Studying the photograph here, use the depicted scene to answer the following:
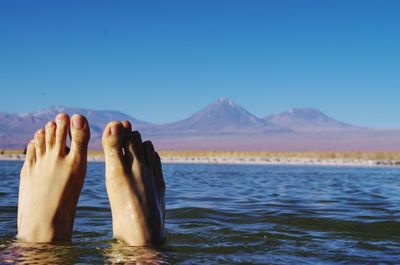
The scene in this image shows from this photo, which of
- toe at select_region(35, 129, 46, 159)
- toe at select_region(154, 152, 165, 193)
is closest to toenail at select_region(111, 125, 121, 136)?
toe at select_region(154, 152, 165, 193)

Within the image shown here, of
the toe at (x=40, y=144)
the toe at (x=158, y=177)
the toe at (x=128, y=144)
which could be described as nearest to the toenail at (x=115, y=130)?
the toe at (x=128, y=144)

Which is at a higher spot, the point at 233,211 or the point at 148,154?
the point at 148,154

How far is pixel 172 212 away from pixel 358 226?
5.69 ft

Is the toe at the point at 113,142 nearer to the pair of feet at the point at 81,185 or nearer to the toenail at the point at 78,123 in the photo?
the pair of feet at the point at 81,185

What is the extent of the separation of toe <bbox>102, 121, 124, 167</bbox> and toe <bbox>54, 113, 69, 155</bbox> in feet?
1.03

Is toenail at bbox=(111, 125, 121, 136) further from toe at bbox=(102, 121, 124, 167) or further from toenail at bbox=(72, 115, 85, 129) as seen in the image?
toenail at bbox=(72, 115, 85, 129)

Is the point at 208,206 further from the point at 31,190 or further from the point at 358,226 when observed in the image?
the point at 31,190

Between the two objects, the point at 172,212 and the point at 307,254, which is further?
the point at 172,212

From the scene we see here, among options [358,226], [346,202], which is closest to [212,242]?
[358,226]

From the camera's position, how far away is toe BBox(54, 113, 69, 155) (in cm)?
336

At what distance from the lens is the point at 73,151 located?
10.7ft

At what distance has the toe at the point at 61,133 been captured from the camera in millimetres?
3357

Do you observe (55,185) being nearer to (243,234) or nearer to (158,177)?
(158,177)

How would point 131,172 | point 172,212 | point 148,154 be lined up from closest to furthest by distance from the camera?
point 131,172
point 148,154
point 172,212
